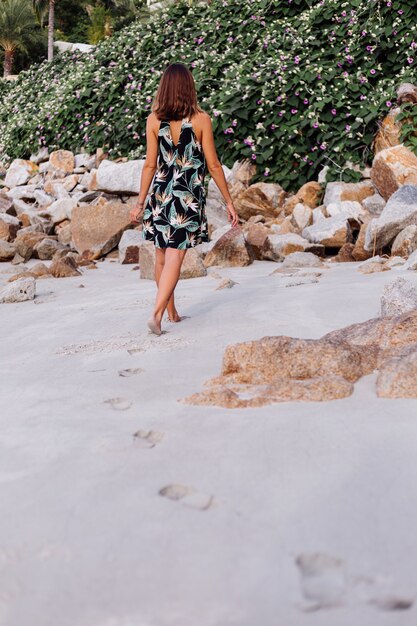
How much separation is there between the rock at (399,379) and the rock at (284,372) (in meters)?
0.11

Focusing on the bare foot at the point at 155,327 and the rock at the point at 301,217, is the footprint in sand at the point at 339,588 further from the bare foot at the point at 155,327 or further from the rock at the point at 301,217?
the rock at the point at 301,217

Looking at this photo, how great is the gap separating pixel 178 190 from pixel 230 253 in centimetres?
253

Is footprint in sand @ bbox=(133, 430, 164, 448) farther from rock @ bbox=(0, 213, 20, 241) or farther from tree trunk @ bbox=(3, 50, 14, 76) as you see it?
tree trunk @ bbox=(3, 50, 14, 76)

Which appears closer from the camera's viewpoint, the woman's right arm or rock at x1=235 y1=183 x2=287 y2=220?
the woman's right arm

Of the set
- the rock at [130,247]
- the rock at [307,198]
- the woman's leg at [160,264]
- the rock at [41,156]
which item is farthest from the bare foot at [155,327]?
the rock at [41,156]

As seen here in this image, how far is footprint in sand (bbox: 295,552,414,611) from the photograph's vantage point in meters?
1.33

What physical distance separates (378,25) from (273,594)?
9.81 m

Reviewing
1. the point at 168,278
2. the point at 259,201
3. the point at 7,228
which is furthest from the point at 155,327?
the point at 7,228

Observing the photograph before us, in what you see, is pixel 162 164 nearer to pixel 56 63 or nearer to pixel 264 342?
pixel 264 342

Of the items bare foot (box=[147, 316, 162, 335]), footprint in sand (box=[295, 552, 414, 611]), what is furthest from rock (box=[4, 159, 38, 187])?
footprint in sand (box=[295, 552, 414, 611])

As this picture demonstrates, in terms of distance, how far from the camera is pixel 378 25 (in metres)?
9.82

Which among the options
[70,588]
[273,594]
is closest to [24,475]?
[70,588]

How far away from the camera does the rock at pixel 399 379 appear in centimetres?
237

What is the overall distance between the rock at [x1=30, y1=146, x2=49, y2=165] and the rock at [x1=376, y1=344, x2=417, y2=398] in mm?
11881
